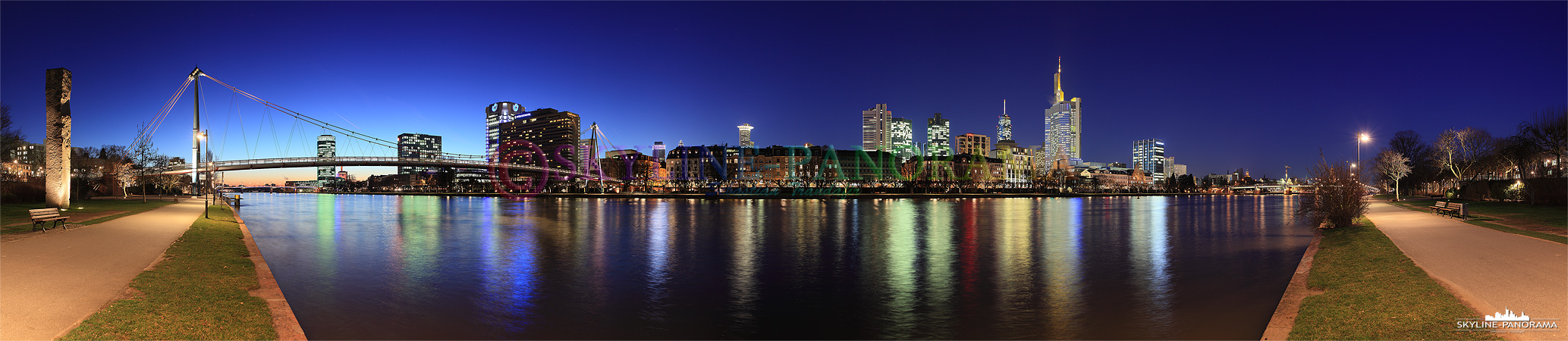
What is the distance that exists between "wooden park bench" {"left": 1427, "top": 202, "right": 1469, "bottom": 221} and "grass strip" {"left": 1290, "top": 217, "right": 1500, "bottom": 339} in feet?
43.7

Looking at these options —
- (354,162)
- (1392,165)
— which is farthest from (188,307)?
(354,162)

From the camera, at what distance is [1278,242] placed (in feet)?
63.7

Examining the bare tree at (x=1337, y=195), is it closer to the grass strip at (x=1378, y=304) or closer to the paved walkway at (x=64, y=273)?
the grass strip at (x=1378, y=304)

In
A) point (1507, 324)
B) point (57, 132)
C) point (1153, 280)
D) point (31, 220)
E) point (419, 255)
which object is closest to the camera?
point (1507, 324)

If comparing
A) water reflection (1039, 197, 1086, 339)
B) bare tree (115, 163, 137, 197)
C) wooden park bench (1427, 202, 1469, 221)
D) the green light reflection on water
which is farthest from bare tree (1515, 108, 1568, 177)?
bare tree (115, 163, 137, 197)

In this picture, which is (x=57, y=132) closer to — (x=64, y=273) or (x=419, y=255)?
(x=419, y=255)

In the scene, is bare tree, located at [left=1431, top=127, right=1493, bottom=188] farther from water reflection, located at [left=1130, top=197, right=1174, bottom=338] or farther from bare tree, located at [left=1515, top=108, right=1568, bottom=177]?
water reflection, located at [left=1130, top=197, right=1174, bottom=338]

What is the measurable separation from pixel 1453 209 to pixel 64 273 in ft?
115

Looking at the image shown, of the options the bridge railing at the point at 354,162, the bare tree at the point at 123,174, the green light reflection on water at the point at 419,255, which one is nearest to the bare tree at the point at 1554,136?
the green light reflection on water at the point at 419,255

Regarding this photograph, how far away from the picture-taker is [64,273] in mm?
9023

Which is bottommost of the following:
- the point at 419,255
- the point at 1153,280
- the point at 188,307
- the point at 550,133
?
the point at 1153,280

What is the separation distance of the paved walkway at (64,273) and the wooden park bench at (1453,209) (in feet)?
104

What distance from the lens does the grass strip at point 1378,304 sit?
664 centimetres

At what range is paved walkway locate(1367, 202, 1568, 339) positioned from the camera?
7164 millimetres
